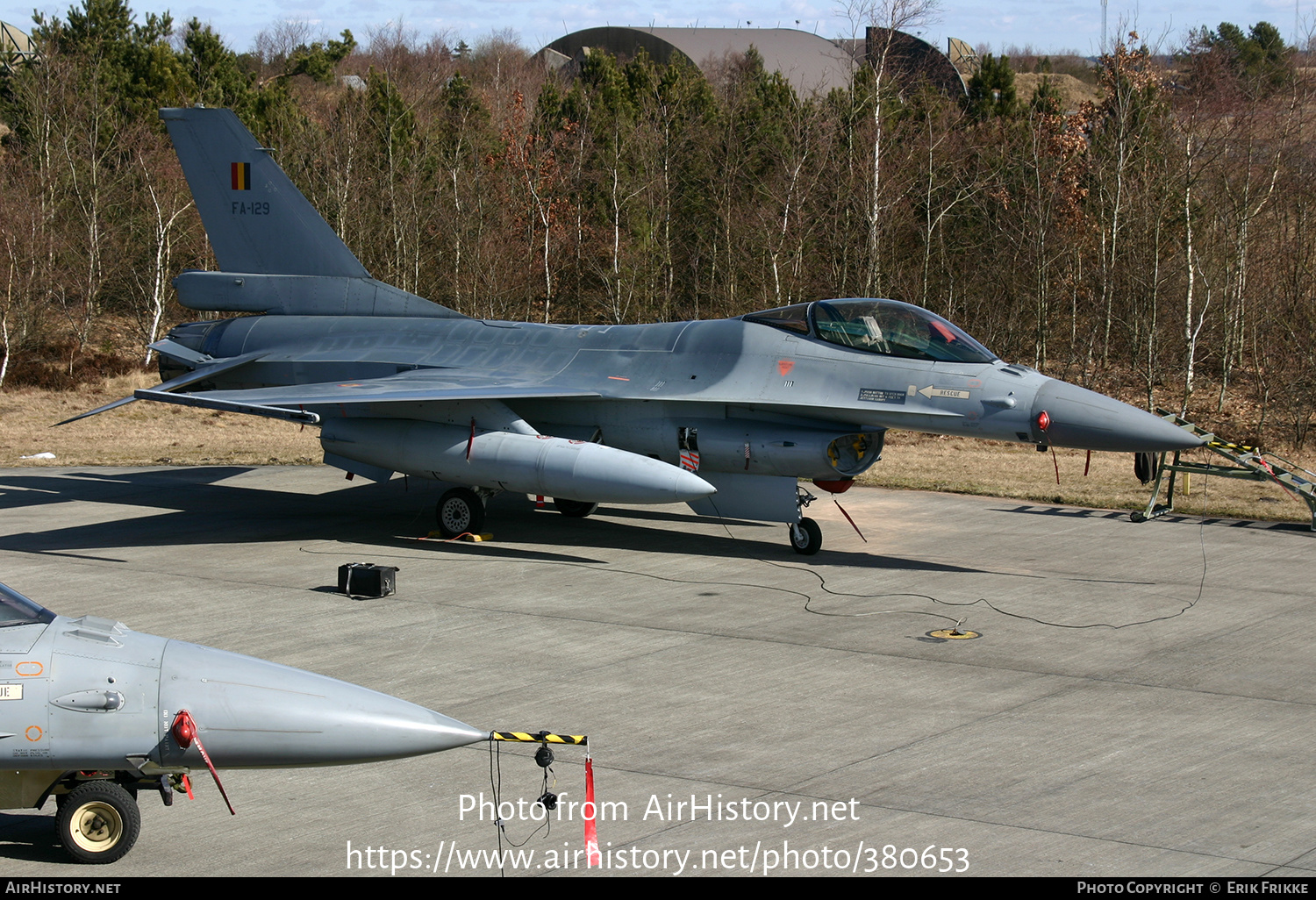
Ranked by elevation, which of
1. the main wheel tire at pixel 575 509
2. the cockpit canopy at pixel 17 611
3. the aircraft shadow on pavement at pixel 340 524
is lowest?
the aircraft shadow on pavement at pixel 340 524

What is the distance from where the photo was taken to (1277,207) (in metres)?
28.6

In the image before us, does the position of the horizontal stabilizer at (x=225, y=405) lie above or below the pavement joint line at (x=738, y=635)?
above

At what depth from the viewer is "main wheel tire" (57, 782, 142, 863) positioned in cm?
584

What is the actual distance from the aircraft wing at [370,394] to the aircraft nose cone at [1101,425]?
5.34m

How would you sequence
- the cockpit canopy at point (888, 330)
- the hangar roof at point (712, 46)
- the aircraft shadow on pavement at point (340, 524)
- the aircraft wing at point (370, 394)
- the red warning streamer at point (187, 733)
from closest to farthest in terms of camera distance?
the red warning streamer at point (187, 733)
the cockpit canopy at point (888, 330)
the aircraft wing at point (370, 394)
the aircraft shadow on pavement at point (340, 524)
the hangar roof at point (712, 46)

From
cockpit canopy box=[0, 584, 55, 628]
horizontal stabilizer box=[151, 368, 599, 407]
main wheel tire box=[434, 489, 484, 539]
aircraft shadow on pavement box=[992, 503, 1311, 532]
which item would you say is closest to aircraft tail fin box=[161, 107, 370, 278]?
horizontal stabilizer box=[151, 368, 599, 407]

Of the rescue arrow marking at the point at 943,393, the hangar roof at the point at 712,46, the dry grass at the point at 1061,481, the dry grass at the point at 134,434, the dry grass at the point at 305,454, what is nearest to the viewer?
the rescue arrow marking at the point at 943,393

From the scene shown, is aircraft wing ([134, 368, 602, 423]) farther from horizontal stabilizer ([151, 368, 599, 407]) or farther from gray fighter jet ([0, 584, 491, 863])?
gray fighter jet ([0, 584, 491, 863])

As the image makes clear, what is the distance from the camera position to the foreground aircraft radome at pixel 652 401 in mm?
12992

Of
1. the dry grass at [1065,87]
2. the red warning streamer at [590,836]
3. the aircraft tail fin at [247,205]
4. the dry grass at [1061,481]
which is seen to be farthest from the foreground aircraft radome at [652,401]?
the dry grass at [1065,87]

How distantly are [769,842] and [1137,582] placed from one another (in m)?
7.80

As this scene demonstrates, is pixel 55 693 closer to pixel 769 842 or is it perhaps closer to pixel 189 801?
pixel 189 801

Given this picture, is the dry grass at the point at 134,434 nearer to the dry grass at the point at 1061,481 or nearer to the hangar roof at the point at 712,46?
the dry grass at the point at 1061,481
